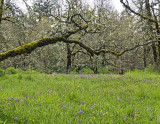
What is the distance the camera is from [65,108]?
5.21 metres

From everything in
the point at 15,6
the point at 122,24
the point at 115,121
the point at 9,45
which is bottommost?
the point at 115,121

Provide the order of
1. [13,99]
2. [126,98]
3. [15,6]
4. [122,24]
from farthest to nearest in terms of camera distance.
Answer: [122,24] → [15,6] → [126,98] → [13,99]

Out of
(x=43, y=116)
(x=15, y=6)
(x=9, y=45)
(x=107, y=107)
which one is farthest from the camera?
(x=9, y=45)

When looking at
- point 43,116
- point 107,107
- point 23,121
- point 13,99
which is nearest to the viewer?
point 23,121

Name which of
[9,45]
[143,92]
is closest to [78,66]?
[9,45]

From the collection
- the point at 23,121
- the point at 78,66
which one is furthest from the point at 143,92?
the point at 78,66

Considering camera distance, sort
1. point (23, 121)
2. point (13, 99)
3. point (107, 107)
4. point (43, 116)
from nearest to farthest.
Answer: point (23, 121) → point (43, 116) → point (107, 107) → point (13, 99)

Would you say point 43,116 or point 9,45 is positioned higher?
point 9,45

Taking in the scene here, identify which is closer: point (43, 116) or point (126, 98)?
point (43, 116)

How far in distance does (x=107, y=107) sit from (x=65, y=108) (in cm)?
129

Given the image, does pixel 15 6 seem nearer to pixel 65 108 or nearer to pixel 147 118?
pixel 65 108

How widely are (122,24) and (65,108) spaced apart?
25350mm

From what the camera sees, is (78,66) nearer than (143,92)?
No

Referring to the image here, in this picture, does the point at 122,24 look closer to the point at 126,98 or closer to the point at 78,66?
the point at 78,66
